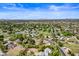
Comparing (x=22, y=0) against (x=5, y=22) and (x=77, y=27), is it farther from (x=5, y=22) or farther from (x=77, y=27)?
(x=77, y=27)

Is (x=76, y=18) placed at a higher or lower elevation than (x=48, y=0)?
lower

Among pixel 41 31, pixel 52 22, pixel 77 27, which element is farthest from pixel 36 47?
pixel 77 27

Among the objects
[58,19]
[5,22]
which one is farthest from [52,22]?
[5,22]

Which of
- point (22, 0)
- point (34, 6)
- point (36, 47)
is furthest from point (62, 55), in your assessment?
point (22, 0)

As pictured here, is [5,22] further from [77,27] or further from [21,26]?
[77,27]

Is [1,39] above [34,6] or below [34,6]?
below

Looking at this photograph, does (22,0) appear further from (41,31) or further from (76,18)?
(76,18)

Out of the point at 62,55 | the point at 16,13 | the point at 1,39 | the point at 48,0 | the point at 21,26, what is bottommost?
the point at 62,55
